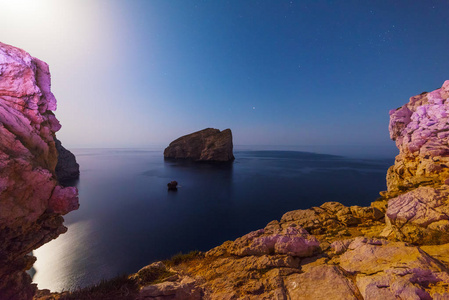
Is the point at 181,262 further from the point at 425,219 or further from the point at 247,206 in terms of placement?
the point at 247,206

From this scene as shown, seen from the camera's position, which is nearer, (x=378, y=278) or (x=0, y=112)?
(x=378, y=278)

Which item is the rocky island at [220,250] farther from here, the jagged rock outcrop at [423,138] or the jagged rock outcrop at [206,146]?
the jagged rock outcrop at [206,146]

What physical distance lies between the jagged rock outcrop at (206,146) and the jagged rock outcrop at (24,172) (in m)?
75.2

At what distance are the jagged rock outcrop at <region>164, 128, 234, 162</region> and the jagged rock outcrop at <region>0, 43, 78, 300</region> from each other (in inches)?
2959

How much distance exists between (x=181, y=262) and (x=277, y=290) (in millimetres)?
5702

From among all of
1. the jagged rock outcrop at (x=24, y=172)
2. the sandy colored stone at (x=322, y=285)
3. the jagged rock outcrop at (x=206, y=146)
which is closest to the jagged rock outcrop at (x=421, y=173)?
the sandy colored stone at (x=322, y=285)

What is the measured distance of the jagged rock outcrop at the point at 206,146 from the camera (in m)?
82.4

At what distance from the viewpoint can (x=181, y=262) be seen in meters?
8.66

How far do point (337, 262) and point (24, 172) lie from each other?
1162 centimetres

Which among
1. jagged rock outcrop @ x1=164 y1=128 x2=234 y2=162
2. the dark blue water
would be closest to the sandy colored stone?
the dark blue water

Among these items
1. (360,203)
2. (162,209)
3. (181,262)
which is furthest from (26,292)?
(360,203)

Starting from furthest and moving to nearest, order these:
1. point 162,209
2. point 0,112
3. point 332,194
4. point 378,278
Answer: point 332,194 → point 162,209 → point 0,112 → point 378,278

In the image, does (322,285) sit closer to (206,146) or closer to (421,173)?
(421,173)

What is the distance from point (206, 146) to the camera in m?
84.5
